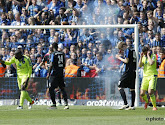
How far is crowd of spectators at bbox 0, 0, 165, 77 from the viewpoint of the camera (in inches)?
701

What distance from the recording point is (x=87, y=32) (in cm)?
1834

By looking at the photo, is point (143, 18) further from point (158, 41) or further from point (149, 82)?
point (149, 82)

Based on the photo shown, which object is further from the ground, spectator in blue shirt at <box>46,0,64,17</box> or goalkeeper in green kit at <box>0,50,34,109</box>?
spectator in blue shirt at <box>46,0,64,17</box>

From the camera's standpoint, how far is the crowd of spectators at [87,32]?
1781 centimetres

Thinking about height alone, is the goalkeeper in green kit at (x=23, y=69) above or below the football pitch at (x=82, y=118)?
above

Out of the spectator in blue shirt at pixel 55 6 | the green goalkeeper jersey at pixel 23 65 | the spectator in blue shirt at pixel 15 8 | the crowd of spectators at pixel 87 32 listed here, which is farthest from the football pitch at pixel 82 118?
the spectator in blue shirt at pixel 15 8

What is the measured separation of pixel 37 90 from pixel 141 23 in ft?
14.7

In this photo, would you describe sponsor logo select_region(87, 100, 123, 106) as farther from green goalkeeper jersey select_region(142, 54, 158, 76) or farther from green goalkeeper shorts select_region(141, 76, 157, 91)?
green goalkeeper jersey select_region(142, 54, 158, 76)

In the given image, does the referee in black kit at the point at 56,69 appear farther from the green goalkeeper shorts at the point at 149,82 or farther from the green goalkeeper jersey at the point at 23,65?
the green goalkeeper shorts at the point at 149,82

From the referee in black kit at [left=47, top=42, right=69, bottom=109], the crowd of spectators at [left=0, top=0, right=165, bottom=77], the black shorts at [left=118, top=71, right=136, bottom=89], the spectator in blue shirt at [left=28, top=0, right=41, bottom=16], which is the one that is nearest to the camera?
the black shorts at [left=118, top=71, right=136, bottom=89]

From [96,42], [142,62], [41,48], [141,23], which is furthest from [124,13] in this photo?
[142,62]

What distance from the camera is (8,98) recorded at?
58.5 feet

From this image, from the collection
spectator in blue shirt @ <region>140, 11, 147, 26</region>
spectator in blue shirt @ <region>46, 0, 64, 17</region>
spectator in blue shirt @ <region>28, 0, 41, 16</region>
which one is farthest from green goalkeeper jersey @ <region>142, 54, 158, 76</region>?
spectator in blue shirt @ <region>28, 0, 41, 16</region>

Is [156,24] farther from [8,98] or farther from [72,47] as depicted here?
[8,98]
